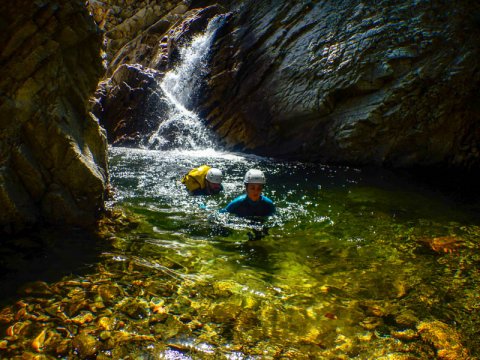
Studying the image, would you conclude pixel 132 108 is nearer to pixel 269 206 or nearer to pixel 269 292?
pixel 269 206

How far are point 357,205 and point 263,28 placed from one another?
1307cm

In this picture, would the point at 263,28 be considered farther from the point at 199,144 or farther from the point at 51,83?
the point at 51,83

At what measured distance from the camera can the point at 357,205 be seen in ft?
27.0

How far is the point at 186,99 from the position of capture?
19922 mm

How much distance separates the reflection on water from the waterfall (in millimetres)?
10637

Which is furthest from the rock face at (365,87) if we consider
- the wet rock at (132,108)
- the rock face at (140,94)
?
the rock face at (140,94)

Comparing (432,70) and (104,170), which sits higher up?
(432,70)

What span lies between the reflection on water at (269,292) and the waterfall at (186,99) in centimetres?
1064

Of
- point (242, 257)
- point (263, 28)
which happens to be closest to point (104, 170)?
point (242, 257)

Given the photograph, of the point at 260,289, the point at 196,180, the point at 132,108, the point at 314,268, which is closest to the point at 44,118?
the point at 196,180

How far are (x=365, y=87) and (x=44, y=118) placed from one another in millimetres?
11231

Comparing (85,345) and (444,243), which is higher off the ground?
(85,345)

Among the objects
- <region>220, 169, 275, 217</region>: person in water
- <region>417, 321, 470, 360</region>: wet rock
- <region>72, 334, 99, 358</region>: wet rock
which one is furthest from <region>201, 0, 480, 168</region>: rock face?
<region>72, 334, 99, 358</region>: wet rock

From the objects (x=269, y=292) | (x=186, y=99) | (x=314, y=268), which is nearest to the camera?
(x=269, y=292)
